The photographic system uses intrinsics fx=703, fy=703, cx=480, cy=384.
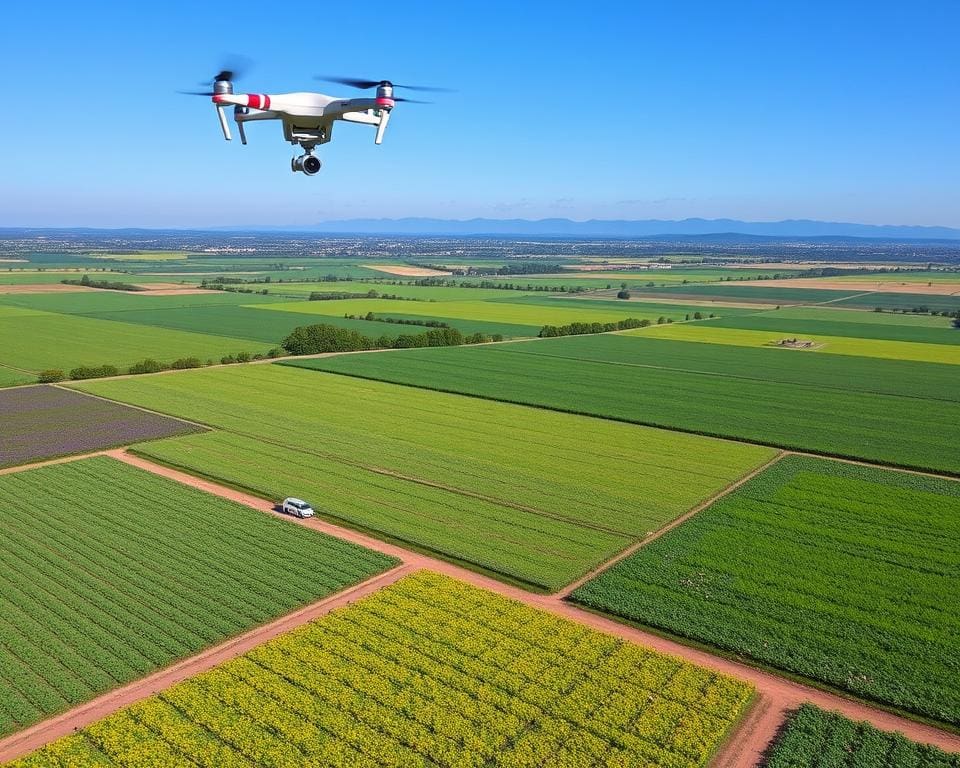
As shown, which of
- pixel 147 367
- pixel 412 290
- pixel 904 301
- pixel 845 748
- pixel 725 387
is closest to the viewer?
pixel 845 748

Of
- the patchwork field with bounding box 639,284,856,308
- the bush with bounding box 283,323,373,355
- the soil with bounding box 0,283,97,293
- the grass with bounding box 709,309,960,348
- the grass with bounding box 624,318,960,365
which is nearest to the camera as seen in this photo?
the bush with bounding box 283,323,373,355

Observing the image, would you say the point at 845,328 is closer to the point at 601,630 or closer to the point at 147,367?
the point at 147,367

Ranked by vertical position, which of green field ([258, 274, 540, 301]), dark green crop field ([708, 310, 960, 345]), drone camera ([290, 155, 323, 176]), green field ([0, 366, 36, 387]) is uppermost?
drone camera ([290, 155, 323, 176])

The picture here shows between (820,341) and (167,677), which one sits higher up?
(820,341)

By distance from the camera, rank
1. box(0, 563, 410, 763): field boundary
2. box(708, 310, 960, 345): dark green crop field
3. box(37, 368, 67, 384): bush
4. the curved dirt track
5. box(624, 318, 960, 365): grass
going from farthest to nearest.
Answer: box(708, 310, 960, 345): dark green crop field
box(624, 318, 960, 365): grass
box(37, 368, 67, 384): bush
the curved dirt track
box(0, 563, 410, 763): field boundary

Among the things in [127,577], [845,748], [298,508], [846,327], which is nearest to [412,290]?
[846,327]

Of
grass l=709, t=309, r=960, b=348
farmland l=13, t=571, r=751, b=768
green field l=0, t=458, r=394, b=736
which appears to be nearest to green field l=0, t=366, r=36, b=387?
green field l=0, t=458, r=394, b=736

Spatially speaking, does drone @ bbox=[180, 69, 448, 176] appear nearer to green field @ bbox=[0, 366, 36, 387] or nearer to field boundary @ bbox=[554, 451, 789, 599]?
field boundary @ bbox=[554, 451, 789, 599]

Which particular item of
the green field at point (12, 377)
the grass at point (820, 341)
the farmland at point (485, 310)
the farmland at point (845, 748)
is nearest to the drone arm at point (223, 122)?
the farmland at point (845, 748)
